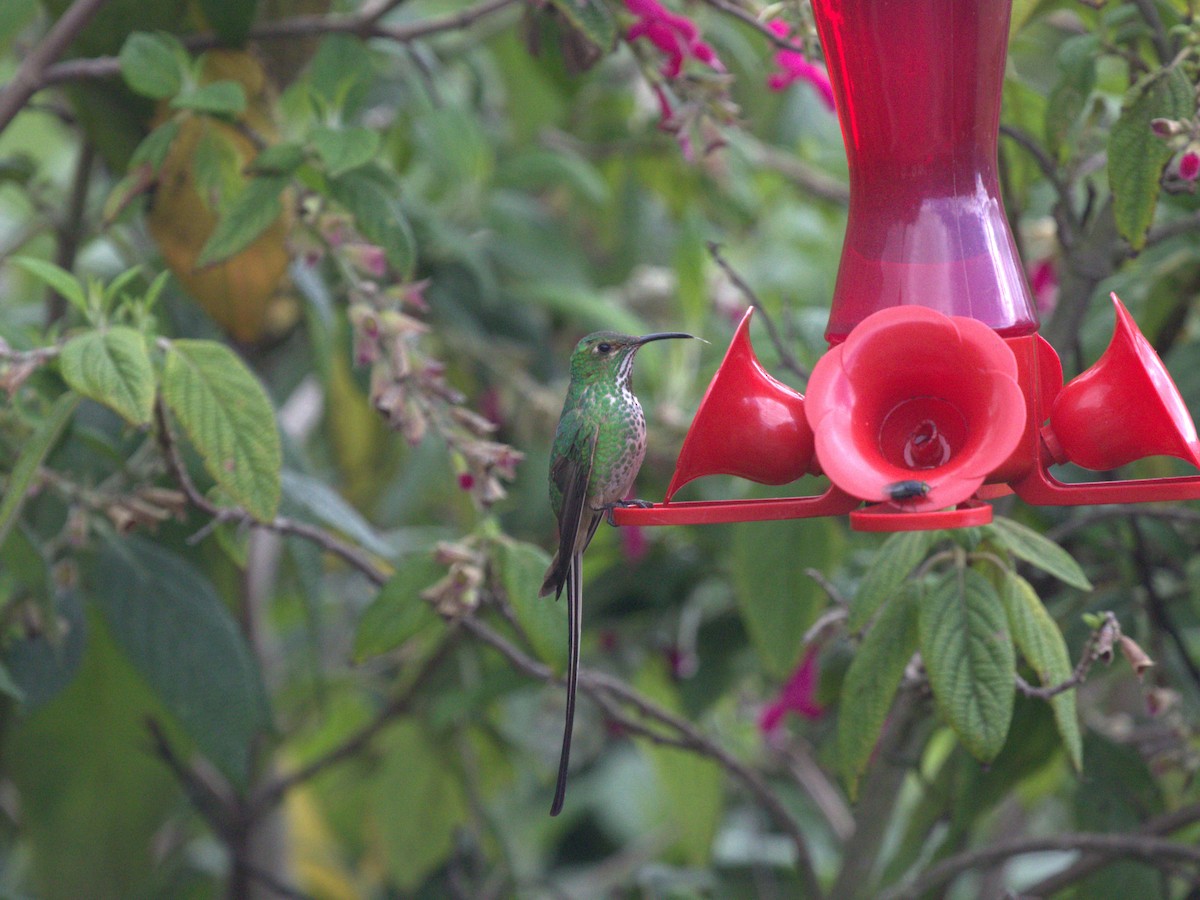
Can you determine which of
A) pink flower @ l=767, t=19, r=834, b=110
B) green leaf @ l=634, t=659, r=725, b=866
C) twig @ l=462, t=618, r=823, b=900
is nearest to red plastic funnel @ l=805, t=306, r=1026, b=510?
twig @ l=462, t=618, r=823, b=900

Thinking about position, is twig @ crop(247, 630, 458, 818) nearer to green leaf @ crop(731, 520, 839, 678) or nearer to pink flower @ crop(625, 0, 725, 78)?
green leaf @ crop(731, 520, 839, 678)

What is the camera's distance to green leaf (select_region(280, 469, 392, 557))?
189 cm

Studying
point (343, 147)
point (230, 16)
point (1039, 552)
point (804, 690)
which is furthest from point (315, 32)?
point (804, 690)

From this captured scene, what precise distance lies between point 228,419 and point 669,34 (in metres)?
0.82

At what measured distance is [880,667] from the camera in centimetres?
147

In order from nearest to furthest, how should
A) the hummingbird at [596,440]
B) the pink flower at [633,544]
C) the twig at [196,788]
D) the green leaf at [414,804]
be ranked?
the hummingbird at [596,440]
the twig at [196,788]
the pink flower at [633,544]
the green leaf at [414,804]

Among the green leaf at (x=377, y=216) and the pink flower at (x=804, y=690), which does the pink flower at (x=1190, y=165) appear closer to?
the green leaf at (x=377, y=216)

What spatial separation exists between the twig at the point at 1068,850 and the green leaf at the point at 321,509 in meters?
0.94

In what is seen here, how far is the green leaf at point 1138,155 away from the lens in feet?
4.61

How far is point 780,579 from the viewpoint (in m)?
2.03

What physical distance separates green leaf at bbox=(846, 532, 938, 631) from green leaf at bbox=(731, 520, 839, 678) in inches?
20.2

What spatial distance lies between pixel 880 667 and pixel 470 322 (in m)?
1.42

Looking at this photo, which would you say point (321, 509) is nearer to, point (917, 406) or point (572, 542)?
point (572, 542)

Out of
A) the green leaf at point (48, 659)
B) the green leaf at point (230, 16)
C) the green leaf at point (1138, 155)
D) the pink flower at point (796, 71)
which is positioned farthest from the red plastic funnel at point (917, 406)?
the green leaf at point (48, 659)
